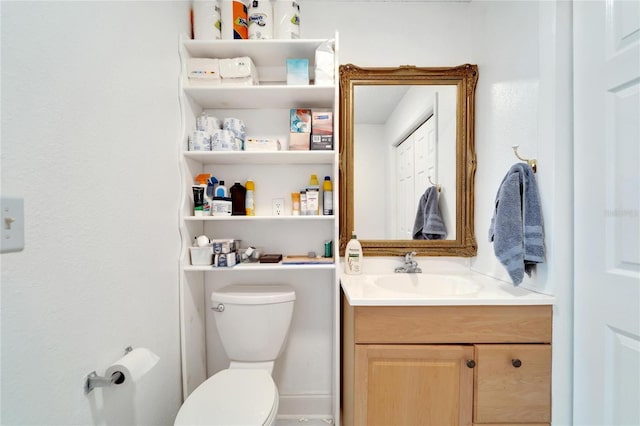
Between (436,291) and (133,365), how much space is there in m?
1.34

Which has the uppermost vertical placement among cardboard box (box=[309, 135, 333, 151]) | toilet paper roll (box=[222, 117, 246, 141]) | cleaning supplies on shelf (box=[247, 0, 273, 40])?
cleaning supplies on shelf (box=[247, 0, 273, 40])

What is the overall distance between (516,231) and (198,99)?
5.48 ft

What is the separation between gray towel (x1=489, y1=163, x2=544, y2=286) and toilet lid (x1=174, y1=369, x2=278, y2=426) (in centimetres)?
114

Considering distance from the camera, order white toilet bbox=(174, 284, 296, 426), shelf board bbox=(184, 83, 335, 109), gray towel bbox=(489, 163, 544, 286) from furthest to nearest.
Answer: shelf board bbox=(184, 83, 335, 109), white toilet bbox=(174, 284, 296, 426), gray towel bbox=(489, 163, 544, 286)

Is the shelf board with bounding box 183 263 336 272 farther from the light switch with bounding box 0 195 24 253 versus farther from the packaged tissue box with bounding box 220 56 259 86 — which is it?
the packaged tissue box with bounding box 220 56 259 86

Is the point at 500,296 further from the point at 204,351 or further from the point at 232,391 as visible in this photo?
the point at 204,351

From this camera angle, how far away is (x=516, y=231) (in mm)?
1082

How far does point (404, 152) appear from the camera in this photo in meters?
1.47

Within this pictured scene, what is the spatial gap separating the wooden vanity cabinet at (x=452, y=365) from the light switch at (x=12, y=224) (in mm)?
996

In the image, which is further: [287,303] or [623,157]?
[287,303]

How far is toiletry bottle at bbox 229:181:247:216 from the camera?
142 cm

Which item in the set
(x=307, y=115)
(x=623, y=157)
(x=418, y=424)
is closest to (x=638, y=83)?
(x=623, y=157)

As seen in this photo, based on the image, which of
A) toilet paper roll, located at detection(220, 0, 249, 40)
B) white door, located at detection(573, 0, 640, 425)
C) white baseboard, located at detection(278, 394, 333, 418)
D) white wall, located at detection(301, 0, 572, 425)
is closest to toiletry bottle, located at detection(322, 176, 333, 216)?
white wall, located at detection(301, 0, 572, 425)

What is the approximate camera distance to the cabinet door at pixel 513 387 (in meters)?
1.00
